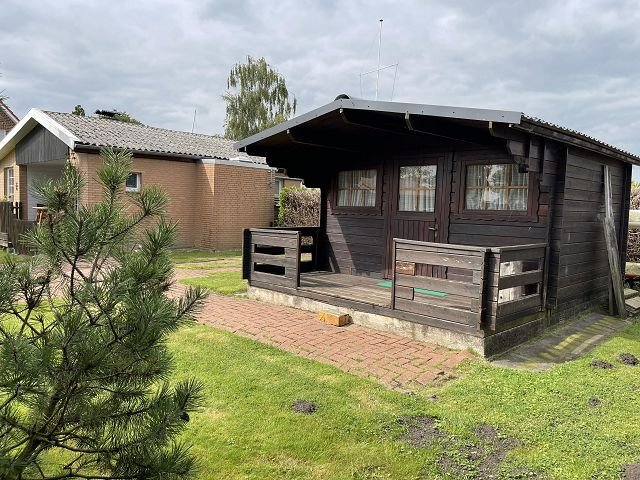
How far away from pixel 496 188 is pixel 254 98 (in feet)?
99.7

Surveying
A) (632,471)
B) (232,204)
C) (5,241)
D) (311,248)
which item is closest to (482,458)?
(632,471)

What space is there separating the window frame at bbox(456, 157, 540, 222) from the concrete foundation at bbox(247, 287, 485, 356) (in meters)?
2.10

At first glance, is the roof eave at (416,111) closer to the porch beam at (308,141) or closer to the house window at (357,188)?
the porch beam at (308,141)

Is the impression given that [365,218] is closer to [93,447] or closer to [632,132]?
[93,447]

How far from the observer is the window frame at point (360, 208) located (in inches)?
305

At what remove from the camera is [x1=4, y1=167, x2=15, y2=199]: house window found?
706 inches

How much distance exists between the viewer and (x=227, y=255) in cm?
1382

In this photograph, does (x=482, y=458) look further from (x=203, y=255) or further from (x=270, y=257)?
(x=203, y=255)

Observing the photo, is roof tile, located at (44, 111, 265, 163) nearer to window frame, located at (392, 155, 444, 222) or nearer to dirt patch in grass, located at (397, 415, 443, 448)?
window frame, located at (392, 155, 444, 222)

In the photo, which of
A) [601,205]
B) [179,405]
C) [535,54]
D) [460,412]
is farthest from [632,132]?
[179,405]

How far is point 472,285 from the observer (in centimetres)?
472

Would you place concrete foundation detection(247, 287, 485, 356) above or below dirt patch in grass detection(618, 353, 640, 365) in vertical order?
above

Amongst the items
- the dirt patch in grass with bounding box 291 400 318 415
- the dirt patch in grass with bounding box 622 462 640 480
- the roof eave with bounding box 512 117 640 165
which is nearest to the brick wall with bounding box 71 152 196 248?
the roof eave with bounding box 512 117 640 165

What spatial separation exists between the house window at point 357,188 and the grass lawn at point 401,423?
4.11 metres
